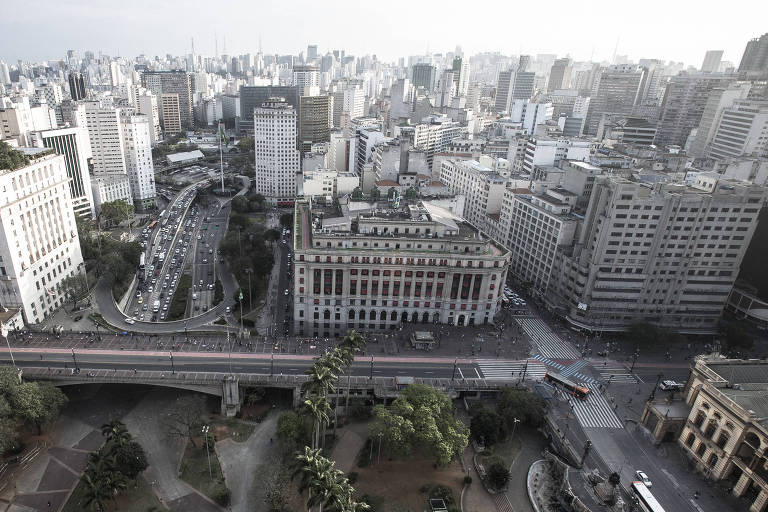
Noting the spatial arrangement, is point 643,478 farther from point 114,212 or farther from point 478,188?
point 114,212

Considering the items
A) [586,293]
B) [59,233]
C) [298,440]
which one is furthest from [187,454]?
[586,293]

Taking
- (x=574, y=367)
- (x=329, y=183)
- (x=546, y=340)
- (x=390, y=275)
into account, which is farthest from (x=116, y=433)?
(x=329, y=183)

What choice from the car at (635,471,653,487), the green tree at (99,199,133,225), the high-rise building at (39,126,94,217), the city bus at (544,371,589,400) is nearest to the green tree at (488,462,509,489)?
the car at (635,471,653,487)

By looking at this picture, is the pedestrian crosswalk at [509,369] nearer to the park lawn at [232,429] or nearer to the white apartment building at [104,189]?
the park lawn at [232,429]

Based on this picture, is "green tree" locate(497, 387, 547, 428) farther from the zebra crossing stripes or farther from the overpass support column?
the overpass support column

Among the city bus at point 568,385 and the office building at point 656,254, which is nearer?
the city bus at point 568,385

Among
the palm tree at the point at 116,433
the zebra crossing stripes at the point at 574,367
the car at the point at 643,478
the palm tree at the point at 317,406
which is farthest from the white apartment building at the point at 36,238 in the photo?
the car at the point at 643,478
